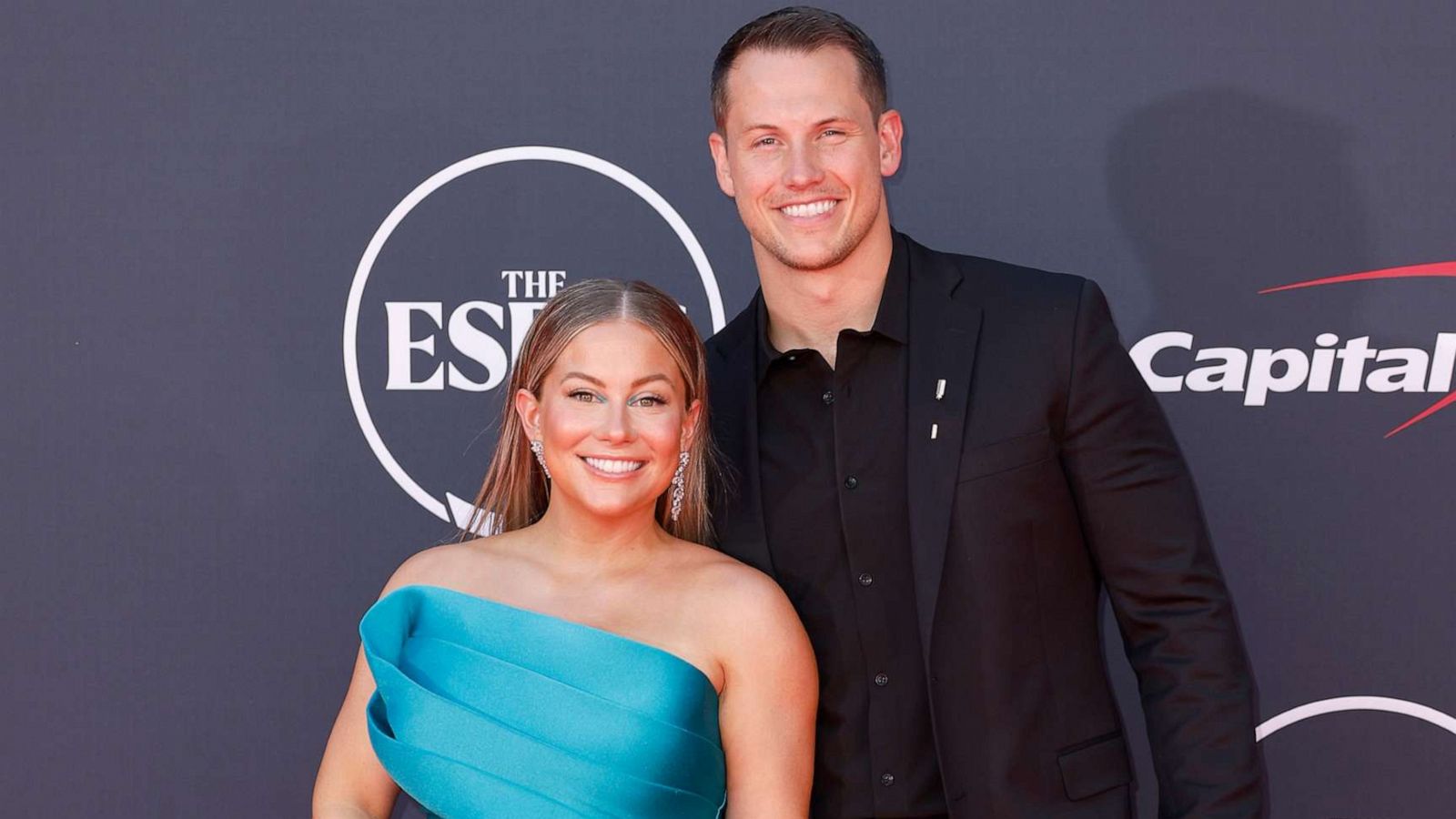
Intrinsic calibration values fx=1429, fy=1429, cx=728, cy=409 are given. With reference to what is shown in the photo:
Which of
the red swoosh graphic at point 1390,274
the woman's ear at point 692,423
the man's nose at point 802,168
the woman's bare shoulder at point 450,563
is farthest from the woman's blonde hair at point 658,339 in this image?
the red swoosh graphic at point 1390,274

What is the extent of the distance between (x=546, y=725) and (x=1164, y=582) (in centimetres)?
79

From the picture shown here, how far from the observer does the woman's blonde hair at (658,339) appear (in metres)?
1.91

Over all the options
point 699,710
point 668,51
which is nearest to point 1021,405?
point 699,710

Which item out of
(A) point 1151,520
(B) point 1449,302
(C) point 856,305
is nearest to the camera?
(A) point 1151,520

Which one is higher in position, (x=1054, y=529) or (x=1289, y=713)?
(x=1054, y=529)

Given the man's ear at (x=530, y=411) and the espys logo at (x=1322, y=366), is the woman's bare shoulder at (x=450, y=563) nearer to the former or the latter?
the man's ear at (x=530, y=411)

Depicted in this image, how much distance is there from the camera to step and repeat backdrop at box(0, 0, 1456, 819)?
8.24ft

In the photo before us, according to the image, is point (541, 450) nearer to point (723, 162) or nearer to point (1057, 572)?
point (723, 162)

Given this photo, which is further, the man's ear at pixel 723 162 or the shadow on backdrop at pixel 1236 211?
the shadow on backdrop at pixel 1236 211

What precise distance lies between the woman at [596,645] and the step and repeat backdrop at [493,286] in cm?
69

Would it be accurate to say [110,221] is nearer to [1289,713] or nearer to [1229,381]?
[1229,381]

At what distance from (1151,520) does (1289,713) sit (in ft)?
3.36

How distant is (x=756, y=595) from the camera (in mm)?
1851

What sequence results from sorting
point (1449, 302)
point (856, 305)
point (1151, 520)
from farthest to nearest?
point (1449, 302), point (856, 305), point (1151, 520)
